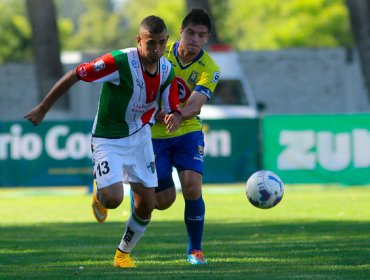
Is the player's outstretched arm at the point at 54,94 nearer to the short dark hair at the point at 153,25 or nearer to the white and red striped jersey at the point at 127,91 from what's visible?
the white and red striped jersey at the point at 127,91

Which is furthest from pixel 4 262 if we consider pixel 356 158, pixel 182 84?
pixel 356 158

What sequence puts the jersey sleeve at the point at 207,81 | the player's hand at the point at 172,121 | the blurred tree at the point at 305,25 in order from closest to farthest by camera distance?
the player's hand at the point at 172,121 < the jersey sleeve at the point at 207,81 < the blurred tree at the point at 305,25

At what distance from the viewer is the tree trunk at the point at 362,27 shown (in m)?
30.8

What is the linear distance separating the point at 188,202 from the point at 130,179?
2.79 feet

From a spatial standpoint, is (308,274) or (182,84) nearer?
(308,274)

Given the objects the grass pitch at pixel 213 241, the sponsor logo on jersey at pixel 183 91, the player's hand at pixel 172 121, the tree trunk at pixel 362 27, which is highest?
the tree trunk at pixel 362 27

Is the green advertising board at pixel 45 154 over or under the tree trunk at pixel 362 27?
under

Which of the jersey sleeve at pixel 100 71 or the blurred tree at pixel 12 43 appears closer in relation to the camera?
the jersey sleeve at pixel 100 71

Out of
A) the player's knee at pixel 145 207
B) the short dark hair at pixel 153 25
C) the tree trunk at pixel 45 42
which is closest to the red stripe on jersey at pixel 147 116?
the player's knee at pixel 145 207

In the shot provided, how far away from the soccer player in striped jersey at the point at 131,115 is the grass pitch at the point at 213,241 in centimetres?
63

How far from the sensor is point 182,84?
1071 cm

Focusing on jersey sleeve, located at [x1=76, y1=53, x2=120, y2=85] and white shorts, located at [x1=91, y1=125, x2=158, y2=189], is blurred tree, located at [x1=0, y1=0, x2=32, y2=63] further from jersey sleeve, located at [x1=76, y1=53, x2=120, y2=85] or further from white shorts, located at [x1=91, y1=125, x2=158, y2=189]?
jersey sleeve, located at [x1=76, y1=53, x2=120, y2=85]

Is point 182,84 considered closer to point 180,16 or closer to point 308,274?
point 308,274

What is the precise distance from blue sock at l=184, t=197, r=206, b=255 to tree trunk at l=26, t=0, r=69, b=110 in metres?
21.4
